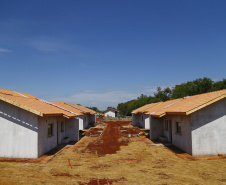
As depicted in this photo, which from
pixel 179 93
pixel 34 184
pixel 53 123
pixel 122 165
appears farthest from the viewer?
pixel 179 93

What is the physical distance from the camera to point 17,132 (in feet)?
40.8

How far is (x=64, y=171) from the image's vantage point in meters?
9.91

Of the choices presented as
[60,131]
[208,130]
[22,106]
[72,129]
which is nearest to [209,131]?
[208,130]

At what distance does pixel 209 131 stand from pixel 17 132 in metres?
12.3

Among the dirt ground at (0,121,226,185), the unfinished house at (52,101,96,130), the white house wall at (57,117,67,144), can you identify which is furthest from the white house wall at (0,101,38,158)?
the unfinished house at (52,101,96,130)

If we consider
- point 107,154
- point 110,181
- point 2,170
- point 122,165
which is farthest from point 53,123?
point 110,181

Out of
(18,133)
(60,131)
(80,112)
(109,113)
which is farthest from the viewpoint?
(109,113)

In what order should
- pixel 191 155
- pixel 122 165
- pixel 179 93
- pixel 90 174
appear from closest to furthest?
pixel 90 174
pixel 122 165
pixel 191 155
pixel 179 93

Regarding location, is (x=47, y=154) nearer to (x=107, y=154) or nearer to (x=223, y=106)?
→ (x=107, y=154)

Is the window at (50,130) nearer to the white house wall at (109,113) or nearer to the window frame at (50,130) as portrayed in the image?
the window frame at (50,130)

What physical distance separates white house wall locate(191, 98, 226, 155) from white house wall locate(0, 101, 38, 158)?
33.2 ft

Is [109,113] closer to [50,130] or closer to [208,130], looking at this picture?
[50,130]

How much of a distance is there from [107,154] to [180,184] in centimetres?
663

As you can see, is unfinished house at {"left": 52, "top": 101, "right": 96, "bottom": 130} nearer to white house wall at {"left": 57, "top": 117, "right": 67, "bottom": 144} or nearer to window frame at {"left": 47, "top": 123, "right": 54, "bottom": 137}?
white house wall at {"left": 57, "top": 117, "right": 67, "bottom": 144}
